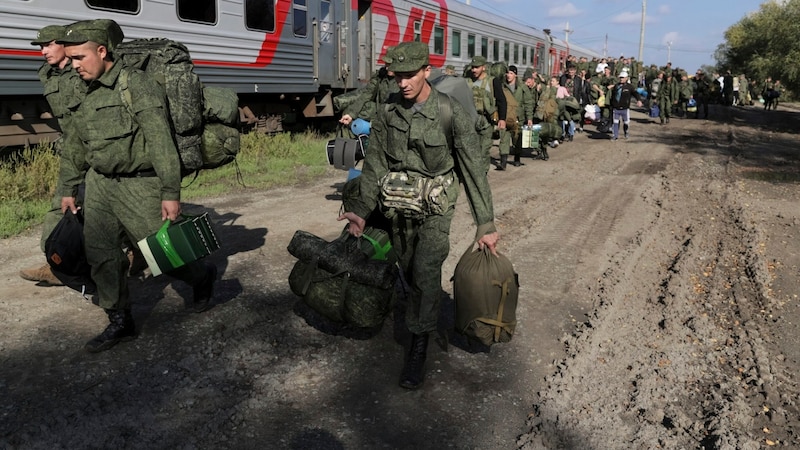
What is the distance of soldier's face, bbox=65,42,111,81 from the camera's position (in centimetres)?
323

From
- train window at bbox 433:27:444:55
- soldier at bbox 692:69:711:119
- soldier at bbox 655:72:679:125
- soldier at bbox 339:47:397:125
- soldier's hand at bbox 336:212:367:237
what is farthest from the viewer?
soldier at bbox 692:69:711:119

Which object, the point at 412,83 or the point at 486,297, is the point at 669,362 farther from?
the point at 412,83

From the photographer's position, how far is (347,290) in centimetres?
340

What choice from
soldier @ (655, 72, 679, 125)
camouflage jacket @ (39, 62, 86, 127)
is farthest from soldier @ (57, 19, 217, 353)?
soldier @ (655, 72, 679, 125)

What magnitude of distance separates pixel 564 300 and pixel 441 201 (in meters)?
1.94

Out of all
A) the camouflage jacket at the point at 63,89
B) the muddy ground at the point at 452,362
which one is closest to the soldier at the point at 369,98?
the muddy ground at the point at 452,362

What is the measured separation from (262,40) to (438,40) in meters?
7.47

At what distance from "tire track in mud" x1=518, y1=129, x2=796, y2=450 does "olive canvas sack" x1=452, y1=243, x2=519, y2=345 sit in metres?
0.44

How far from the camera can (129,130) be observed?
11.1 feet

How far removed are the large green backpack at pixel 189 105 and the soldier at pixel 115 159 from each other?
165 mm

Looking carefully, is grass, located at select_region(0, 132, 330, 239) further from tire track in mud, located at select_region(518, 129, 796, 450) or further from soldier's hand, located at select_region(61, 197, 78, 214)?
tire track in mud, located at select_region(518, 129, 796, 450)

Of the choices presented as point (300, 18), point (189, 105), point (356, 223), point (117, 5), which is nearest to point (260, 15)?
point (300, 18)

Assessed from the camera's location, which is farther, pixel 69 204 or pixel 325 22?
pixel 325 22

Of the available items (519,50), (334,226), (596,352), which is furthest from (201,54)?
(519,50)
